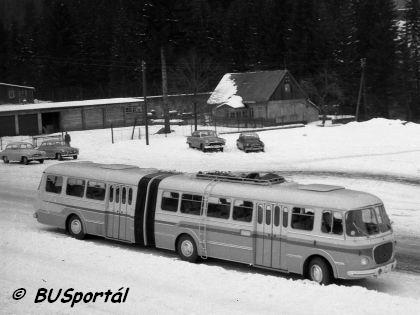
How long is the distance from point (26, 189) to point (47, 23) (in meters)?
82.6

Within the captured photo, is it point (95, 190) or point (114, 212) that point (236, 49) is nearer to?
point (95, 190)

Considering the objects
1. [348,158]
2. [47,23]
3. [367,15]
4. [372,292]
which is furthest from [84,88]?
[372,292]

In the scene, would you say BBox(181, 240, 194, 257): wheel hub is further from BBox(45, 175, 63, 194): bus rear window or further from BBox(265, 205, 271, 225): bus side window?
BBox(45, 175, 63, 194): bus rear window

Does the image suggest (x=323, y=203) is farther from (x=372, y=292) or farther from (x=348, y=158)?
(x=348, y=158)

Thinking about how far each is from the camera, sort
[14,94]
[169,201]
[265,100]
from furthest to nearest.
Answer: [14,94] < [265,100] < [169,201]

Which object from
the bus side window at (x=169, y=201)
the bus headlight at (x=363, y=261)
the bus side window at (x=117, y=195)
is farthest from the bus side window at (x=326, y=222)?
the bus side window at (x=117, y=195)

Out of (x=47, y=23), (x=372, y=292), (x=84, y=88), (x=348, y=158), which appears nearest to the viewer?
(x=372, y=292)

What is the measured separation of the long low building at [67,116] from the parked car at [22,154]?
20.7 m

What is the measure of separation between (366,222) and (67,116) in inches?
2218

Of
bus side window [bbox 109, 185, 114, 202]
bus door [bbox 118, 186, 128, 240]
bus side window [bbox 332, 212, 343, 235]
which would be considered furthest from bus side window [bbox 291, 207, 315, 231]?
bus side window [bbox 109, 185, 114, 202]

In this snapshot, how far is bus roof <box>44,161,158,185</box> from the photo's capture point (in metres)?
19.9

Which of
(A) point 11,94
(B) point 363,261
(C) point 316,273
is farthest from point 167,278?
(A) point 11,94

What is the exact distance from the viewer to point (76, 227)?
21172 mm

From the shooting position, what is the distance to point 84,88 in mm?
101062
